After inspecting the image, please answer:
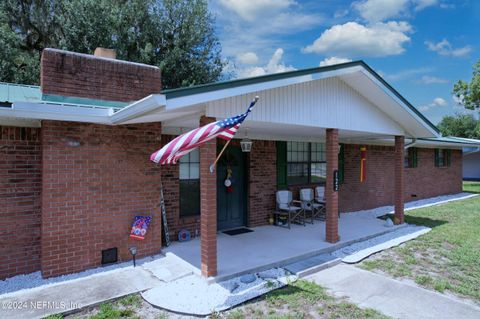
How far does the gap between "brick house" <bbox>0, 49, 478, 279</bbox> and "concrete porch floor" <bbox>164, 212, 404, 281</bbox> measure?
0.40 meters

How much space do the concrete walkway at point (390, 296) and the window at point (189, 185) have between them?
9.74 ft

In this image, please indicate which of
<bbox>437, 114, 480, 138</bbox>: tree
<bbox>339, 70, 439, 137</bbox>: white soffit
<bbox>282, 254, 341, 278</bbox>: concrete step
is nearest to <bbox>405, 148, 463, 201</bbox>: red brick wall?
<bbox>339, 70, 439, 137</bbox>: white soffit

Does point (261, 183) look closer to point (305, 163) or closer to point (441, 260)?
point (305, 163)

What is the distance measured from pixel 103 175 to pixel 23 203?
1185 mm

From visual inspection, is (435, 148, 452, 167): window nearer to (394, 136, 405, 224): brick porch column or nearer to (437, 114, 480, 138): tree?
(394, 136, 405, 224): brick porch column

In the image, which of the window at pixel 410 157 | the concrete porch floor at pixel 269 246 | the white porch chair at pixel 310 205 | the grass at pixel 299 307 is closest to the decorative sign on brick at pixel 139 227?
the concrete porch floor at pixel 269 246

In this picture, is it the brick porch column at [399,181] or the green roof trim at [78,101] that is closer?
the green roof trim at [78,101]

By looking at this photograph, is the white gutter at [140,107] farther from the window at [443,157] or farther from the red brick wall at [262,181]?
the window at [443,157]

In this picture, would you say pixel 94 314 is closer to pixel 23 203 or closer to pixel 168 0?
pixel 23 203

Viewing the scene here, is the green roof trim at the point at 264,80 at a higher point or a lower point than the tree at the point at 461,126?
lower

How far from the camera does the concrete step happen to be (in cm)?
525

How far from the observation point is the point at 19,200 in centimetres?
486

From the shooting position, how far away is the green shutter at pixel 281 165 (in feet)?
28.2

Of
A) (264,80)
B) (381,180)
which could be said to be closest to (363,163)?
(381,180)
